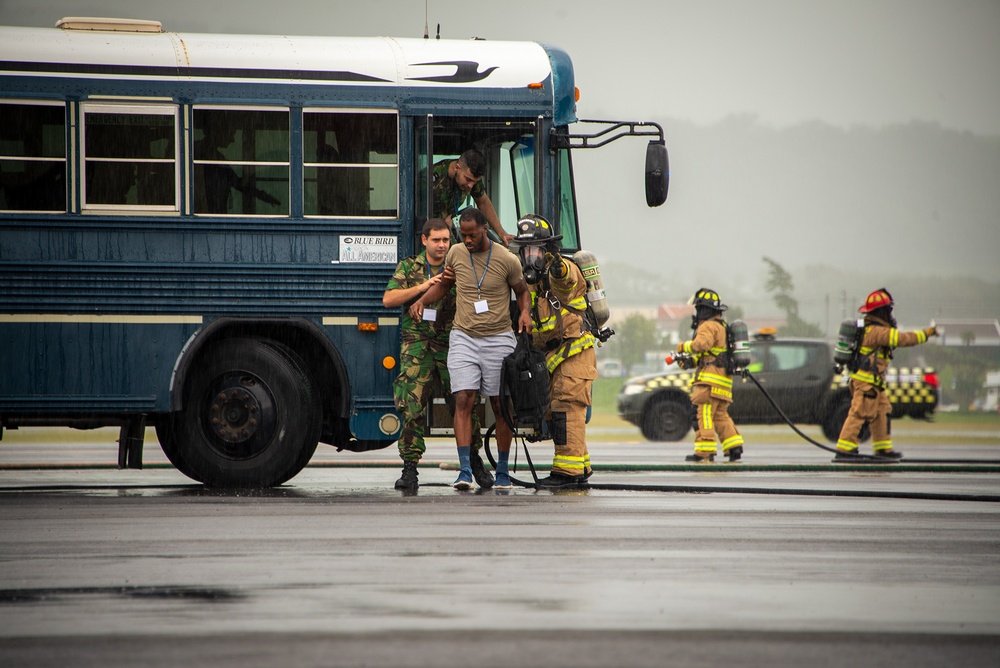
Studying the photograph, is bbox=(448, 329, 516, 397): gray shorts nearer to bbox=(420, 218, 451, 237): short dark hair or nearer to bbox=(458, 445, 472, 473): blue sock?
bbox=(458, 445, 472, 473): blue sock

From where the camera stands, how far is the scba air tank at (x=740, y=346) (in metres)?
15.2

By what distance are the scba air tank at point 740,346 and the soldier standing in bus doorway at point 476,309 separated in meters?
5.58

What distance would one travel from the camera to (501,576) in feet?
20.9

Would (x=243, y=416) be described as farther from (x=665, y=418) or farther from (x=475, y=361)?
(x=665, y=418)

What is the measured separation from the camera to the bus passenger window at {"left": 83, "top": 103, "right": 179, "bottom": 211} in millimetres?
10141

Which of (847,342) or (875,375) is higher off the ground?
(847,342)

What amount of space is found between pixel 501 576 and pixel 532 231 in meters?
4.23

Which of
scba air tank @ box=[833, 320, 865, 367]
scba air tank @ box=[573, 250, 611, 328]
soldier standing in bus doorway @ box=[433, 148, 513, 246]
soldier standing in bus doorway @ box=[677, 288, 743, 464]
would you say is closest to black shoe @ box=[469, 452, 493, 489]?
scba air tank @ box=[573, 250, 611, 328]

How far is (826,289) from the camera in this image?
166250mm

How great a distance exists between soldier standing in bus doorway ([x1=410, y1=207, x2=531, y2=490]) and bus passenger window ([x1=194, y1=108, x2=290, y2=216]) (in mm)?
1377

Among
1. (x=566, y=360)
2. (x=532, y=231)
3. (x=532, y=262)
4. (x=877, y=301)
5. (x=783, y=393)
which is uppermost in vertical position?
(x=532, y=231)

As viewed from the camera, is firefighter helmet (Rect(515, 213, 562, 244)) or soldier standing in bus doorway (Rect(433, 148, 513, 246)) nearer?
firefighter helmet (Rect(515, 213, 562, 244))

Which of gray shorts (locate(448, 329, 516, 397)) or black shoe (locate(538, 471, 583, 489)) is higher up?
gray shorts (locate(448, 329, 516, 397))

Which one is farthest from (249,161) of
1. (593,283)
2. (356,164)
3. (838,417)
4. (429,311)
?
(838,417)
